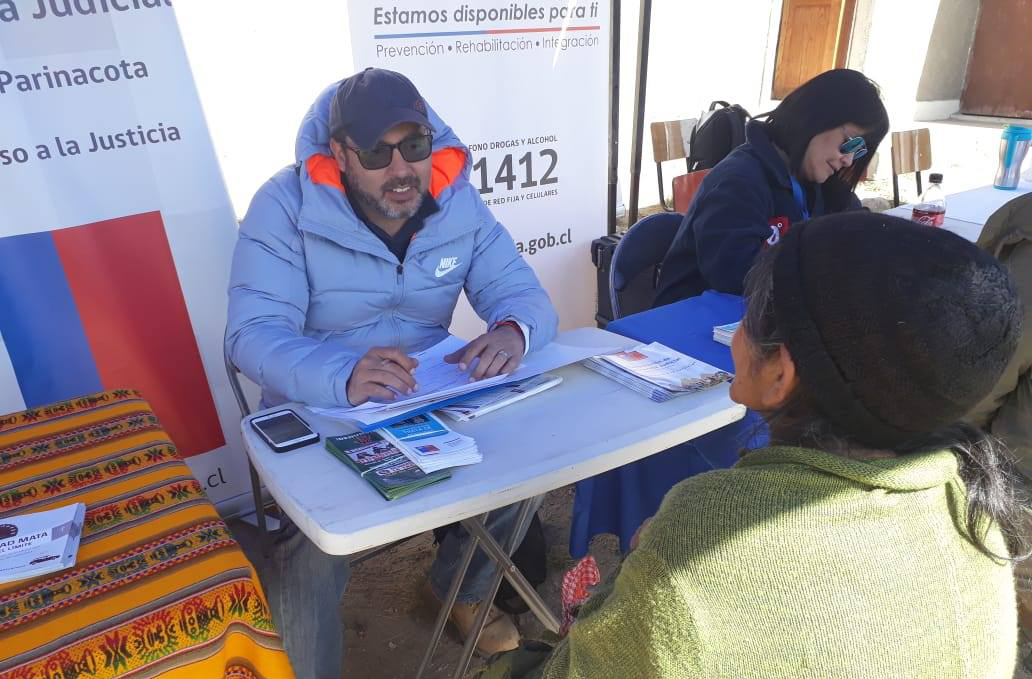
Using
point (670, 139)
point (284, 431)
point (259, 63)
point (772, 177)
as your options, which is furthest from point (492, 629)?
point (670, 139)

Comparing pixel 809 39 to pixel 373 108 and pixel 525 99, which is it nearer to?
pixel 525 99

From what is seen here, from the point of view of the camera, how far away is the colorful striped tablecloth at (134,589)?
0.96 metres

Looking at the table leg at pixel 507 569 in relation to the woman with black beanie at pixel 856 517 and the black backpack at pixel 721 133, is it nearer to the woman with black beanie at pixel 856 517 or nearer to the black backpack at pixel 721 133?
the woman with black beanie at pixel 856 517

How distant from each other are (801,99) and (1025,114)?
9.70 metres

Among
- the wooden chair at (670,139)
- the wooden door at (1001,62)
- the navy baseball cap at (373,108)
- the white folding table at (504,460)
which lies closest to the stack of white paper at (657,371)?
the white folding table at (504,460)

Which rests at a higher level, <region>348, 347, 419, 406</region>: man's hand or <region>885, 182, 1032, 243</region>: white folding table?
<region>348, 347, 419, 406</region>: man's hand

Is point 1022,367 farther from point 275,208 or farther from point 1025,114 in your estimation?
point 1025,114

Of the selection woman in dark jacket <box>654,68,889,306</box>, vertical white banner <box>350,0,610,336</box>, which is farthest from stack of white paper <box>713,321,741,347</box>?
vertical white banner <box>350,0,610,336</box>

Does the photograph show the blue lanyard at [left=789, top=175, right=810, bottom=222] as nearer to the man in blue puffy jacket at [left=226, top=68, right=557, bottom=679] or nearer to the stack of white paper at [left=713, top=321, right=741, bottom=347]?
the stack of white paper at [left=713, top=321, right=741, bottom=347]

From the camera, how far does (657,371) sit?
1.70 m

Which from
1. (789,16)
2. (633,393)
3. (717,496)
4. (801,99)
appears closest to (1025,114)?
(789,16)

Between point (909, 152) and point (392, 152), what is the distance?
15.7ft

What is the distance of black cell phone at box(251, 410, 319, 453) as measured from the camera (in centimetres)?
142

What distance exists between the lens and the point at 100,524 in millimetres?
1219
